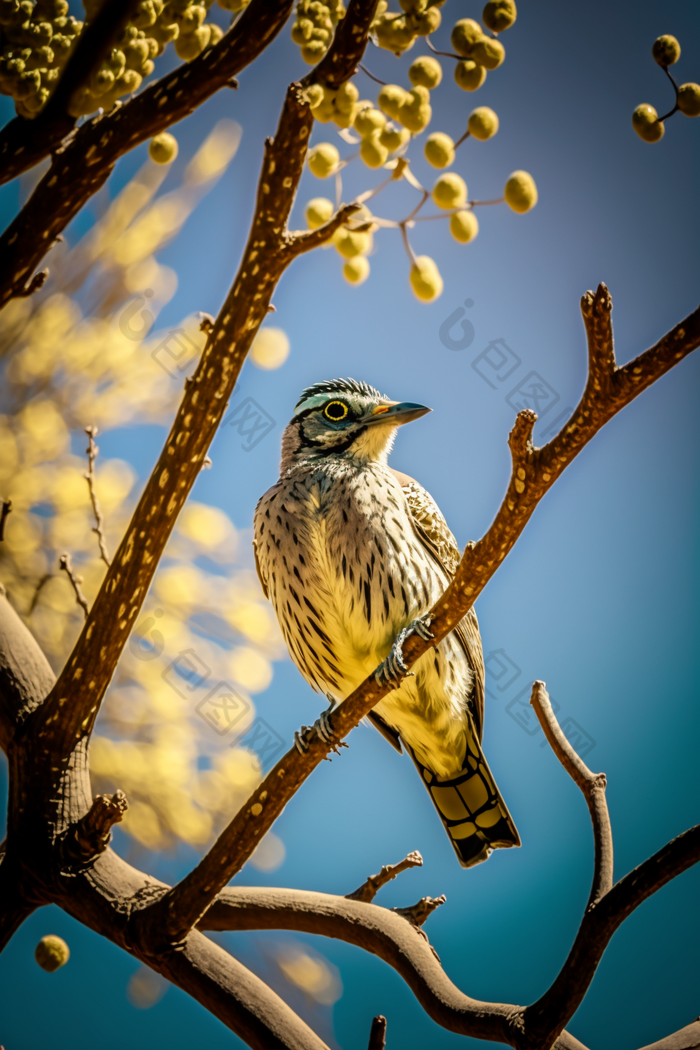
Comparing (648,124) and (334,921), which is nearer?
(648,124)

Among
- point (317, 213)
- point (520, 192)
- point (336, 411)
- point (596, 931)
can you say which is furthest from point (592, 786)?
point (317, 213)

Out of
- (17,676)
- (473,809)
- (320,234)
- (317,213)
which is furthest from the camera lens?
(473,809)

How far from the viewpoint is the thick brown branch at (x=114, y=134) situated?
1253 millimetres

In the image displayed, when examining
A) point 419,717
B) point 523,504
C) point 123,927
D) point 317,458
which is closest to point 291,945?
point 419,717

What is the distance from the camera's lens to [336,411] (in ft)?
6.96

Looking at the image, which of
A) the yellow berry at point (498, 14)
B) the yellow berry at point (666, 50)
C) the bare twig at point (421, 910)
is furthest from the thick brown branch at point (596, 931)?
the yellow berry at point (498, 14)

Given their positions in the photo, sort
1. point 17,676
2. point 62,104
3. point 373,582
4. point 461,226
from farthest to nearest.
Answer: point 373,582, point 17,676, point 461,226, point 62,104

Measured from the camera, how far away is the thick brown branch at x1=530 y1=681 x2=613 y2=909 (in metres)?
1.62

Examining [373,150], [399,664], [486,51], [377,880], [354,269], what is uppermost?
[486,51]

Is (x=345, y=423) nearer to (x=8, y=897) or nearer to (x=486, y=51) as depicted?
(x=486, y=51)

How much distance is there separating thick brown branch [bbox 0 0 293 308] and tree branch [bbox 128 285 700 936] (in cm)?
69

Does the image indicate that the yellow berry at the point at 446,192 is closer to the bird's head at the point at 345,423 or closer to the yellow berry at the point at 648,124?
the yellow berry at the point at 648,124

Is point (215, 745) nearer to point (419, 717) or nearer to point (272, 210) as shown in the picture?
point (419, 717)

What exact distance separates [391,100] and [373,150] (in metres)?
0.09
